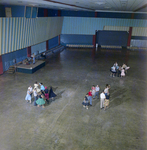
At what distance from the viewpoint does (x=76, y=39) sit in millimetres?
36312

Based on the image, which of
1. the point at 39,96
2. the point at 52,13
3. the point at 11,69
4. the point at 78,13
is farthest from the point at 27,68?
the point at 78,13

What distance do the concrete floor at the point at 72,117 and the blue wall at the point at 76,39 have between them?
18.8 metres

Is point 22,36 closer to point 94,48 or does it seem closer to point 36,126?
point 36,126

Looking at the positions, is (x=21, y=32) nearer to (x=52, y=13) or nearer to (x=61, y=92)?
(x=61, y=92)

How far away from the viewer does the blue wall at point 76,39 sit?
36.0m

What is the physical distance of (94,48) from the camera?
35438mm

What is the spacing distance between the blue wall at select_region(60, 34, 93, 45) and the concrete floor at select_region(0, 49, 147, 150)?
18.8 meters

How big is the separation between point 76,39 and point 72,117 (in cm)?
2731

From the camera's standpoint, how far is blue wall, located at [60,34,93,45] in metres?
36.0

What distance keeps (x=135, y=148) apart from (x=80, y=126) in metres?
3.28

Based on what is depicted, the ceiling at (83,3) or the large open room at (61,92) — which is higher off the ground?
the ceiling at (83,3)

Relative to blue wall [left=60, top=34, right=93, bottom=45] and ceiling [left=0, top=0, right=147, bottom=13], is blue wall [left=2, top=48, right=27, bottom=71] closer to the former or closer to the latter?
ceiling [left=0, top=0, right=147, bottom=13]

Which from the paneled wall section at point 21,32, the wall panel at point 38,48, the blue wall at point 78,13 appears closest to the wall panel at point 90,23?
the blue wall at point 78,13

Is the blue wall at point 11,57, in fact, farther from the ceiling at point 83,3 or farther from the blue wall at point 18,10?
the ceiling at point 83,3
